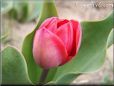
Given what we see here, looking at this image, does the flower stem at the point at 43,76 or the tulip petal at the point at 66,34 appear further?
the flower stem at the point at 43,76

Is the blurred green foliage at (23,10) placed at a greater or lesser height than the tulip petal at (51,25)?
lesser

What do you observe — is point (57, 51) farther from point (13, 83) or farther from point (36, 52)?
point (13, 83)

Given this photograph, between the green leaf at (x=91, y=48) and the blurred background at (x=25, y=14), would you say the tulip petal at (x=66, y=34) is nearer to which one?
the green leaf at (x=91, y=48)

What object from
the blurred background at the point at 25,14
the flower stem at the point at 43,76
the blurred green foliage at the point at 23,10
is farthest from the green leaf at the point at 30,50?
the blurred green foliage at the point at 23,10

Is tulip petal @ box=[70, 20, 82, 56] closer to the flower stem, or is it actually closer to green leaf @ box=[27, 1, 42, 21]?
the flower stem

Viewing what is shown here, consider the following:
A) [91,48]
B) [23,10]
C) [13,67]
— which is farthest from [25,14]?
[13,67]

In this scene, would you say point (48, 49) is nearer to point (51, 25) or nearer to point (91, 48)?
point (51, 25)

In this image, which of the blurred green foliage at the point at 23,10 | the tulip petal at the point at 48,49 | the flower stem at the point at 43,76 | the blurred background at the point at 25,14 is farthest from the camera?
the blurred green foliage at the point at 23,10
